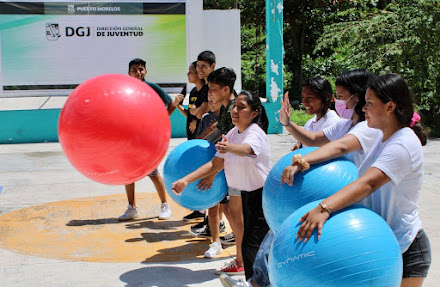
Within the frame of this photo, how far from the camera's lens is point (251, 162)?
4.11 m

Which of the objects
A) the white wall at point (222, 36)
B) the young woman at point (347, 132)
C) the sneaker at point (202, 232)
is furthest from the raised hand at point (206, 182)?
the white wall at point (222, 36)

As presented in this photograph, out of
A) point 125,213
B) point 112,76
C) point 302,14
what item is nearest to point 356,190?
point 112,76

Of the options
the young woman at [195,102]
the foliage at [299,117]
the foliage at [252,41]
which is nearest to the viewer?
the young woman at [195,102]

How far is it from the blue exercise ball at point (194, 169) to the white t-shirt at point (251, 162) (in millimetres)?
546

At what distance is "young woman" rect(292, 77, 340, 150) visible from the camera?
411 centimetres

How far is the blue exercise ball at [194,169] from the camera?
15.6ft

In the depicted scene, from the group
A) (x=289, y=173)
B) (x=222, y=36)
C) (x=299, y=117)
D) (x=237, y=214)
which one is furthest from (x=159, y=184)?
(x=299, y=117)

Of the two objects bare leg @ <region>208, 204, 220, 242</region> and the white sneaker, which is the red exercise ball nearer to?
bare leg @ <region>208, 204, 220, 242</region>

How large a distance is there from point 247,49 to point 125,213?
64.3 ft

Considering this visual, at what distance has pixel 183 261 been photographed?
5184 mm

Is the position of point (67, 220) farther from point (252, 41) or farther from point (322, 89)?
point (252, 41)

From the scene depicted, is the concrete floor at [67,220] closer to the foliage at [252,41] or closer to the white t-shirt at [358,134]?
the white t-shirt at [358,134]

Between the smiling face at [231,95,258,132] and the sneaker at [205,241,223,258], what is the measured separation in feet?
5.16

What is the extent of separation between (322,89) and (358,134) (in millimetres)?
1019
